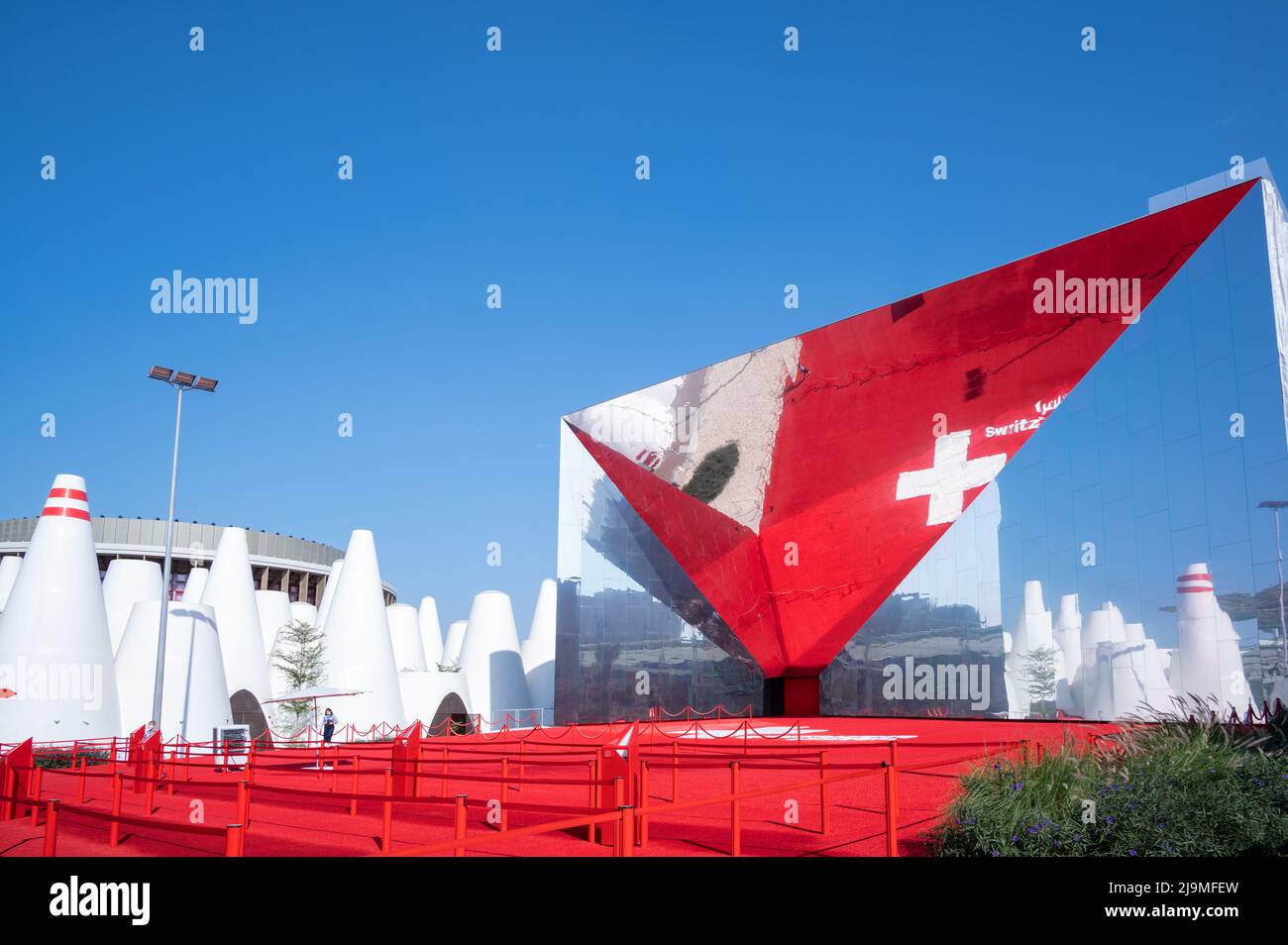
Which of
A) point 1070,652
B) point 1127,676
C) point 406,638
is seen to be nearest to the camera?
point 1127,676

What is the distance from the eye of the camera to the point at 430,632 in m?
52.9

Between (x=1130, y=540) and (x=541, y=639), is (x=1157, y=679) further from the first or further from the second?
(x=541, y=639)

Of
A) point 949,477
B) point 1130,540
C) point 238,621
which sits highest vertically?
point 949,477

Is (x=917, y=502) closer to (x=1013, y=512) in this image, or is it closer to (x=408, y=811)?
(x=1013, y=512)

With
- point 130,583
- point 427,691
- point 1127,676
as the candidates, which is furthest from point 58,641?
point 1127,676

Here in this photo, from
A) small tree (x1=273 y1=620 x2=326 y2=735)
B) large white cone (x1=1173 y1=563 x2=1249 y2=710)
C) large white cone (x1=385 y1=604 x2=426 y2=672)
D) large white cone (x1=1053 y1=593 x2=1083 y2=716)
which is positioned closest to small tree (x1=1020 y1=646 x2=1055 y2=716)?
large white cone (x1=1053 y1=593 x2=1083 y2=716)

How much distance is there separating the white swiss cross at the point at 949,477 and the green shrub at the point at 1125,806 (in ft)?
43.6

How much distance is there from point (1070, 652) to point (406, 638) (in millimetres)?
31270

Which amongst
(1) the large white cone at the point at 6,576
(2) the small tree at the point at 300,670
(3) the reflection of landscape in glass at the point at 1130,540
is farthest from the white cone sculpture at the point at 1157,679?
(1) the large white cone at the point at 6,576

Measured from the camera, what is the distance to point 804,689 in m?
28.1

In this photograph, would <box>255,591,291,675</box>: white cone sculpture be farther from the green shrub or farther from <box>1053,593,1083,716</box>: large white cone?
the green shrub

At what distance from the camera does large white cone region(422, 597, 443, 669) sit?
51.6 m

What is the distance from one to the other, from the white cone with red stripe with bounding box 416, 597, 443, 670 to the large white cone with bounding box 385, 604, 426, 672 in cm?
534
